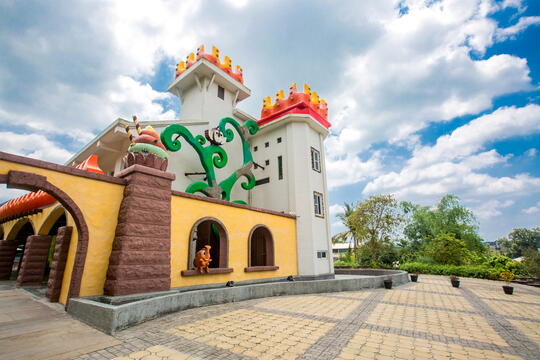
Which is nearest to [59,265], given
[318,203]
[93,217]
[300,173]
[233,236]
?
[93,217]

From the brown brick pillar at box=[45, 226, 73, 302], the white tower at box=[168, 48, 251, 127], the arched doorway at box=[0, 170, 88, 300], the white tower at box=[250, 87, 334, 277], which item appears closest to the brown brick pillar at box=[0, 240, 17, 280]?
the brown brick pillar at box=[45, 226, 73, 302]

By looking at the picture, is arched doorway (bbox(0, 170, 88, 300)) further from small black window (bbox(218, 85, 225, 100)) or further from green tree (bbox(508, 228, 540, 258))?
green tree (bbox(508, 228, 540, 258))

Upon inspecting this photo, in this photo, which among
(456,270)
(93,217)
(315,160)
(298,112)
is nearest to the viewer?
(93,217)

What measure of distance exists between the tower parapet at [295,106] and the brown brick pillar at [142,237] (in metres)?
9.75

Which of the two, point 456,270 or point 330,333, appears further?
point 456,270

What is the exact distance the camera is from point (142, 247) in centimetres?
686

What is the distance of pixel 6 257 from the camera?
46.1 ft

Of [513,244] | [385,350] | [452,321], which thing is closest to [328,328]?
[385,350]

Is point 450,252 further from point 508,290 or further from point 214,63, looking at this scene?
point 214,63

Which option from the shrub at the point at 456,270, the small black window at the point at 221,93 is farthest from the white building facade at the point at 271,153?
the shrub at the point at 456,270

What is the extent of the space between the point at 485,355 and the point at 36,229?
52.5ft

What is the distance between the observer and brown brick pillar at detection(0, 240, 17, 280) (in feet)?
44.8

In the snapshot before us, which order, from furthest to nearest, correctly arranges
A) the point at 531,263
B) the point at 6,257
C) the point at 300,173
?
the point at 531,263 → the point at 300,173 → the point at 6,257

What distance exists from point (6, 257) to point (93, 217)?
42.3ft
